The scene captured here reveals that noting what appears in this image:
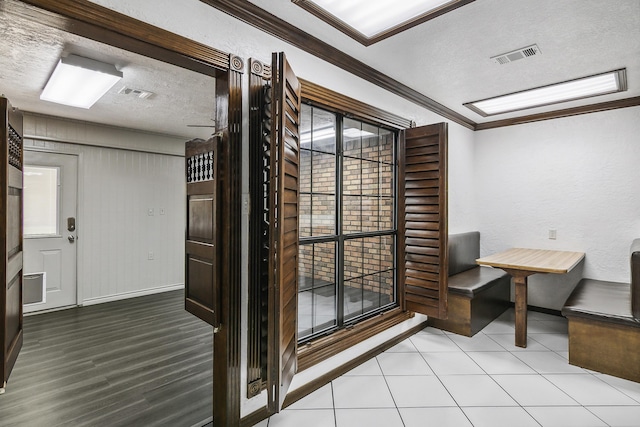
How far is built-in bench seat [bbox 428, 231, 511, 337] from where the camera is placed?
338cm

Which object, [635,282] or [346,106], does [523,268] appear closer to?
[635,282]

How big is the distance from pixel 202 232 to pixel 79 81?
2143 mm

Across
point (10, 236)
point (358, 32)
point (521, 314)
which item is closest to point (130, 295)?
point (10, 236)

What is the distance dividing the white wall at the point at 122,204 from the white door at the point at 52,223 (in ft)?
0.32

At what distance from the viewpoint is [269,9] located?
1.93 meters

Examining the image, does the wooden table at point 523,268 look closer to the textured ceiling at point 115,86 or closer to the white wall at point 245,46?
the white wall at point 245,46

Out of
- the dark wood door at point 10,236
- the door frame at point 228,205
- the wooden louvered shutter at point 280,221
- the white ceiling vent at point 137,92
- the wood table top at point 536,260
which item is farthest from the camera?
the white ceiling vent at point 137,92

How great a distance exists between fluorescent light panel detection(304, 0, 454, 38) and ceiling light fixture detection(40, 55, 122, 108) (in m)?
1.95

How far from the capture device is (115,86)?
315 cm

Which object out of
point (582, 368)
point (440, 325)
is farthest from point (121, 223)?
point (582, 368)

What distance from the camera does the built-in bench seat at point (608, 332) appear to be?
8.21 ft

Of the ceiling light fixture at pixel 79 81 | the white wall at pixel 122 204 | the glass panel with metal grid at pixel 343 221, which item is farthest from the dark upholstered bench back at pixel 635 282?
the white wall at pixel 122 204

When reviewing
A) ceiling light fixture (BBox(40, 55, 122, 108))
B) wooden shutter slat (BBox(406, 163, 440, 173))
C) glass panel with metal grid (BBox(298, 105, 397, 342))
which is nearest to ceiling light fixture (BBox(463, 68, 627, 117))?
Result: wooden shutter slat (BBox(406, 163, 440, 173))

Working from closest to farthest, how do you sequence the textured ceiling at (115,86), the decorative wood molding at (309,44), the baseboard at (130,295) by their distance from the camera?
the decorative wood molding at (309,44) < the textured ceiling at (115,86) < the baseboard at (130,295)
